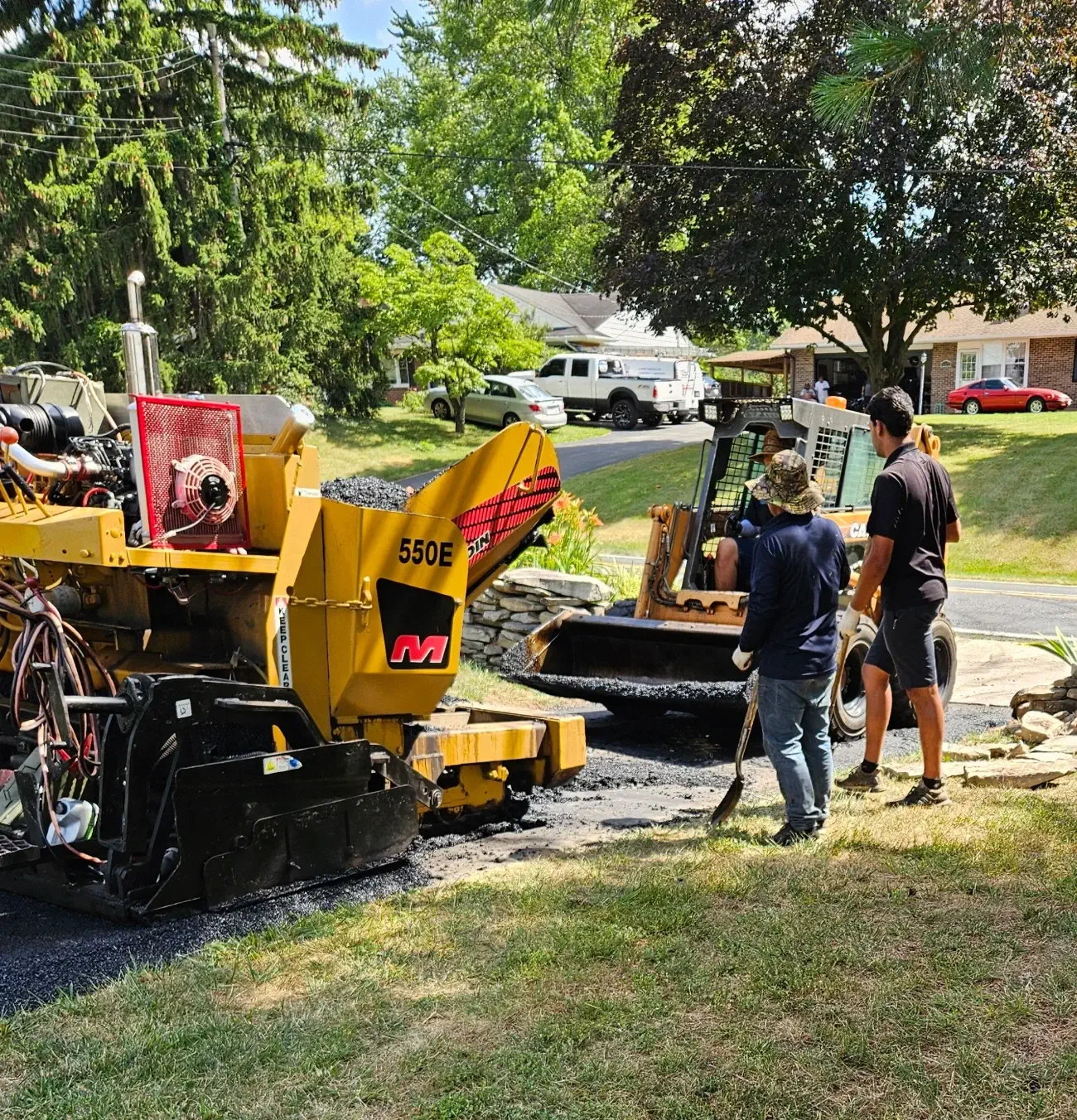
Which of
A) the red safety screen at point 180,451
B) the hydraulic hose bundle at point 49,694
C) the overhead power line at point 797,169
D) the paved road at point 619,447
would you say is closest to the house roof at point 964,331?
the paved road at point 619,447

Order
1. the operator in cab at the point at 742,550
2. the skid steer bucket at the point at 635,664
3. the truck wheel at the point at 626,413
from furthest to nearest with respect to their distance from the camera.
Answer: the truck wheel at the point at 626,413 < the operator in cab at the point at 742,550 < the skid steer bucket at the point at 635,664

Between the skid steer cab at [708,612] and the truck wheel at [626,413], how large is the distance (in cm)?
2520

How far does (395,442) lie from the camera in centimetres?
3003

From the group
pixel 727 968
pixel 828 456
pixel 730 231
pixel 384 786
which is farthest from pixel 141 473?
pixel 730 231

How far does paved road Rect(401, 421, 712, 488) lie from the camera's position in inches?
1068

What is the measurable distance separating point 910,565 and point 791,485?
0.94 m

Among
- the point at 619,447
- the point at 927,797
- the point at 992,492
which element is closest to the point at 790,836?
the point at 927,797

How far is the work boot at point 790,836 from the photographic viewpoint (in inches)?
212

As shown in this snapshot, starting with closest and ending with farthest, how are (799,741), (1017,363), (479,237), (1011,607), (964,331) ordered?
1. (799,741)
2. (1011,607)
3. (1017,363)
4. (964,331)
5. (479,237)

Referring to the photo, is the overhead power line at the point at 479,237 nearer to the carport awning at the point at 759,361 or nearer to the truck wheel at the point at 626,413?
the carport awning at the point at 759,361

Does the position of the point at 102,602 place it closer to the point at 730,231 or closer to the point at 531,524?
the point at 531,524

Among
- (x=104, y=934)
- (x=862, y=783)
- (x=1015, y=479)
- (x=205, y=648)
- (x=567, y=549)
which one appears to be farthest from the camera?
(x=1015, y=479)

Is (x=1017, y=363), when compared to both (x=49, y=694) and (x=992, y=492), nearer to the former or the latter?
(x=992, y=492)

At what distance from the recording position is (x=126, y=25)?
1017 inches
